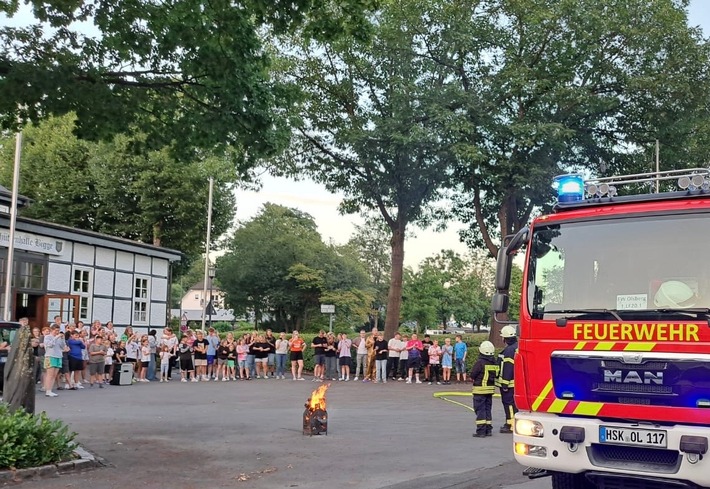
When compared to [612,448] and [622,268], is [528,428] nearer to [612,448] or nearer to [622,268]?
[612,448]

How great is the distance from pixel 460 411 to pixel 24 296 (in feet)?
56.3

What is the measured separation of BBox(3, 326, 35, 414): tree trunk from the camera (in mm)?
9870

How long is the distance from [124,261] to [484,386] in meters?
21.9

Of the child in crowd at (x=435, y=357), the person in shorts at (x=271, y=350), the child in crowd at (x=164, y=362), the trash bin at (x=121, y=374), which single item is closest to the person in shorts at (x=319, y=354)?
the person in shorts at (x=271, y=350)

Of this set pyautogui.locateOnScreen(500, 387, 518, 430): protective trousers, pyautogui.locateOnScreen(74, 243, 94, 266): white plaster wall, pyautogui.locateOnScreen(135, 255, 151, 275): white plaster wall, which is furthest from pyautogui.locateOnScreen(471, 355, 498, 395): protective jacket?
pyautogui.locateOnScreen(135, 255, 151, 275): white plaster wall

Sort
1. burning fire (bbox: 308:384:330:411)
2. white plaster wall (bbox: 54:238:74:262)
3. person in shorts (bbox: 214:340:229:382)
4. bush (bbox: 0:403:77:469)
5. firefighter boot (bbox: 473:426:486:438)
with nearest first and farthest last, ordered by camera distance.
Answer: bush (bbox: 0:403:77:469) → burning fire (bbox: 308:384:330:411) → firefighter boot (bbox: 473:426:486:438) → person in shorts (bbox: 214:340:229:382) → white plaster wall (bbox: 54:238:74:262)

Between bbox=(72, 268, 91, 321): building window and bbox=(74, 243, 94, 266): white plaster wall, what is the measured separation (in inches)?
11.8

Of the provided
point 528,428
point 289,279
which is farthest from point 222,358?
point 289,279

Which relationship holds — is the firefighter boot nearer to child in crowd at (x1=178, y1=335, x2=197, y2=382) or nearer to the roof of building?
child in crowd at (x1=178, y1=335, x2=197, y2=382)

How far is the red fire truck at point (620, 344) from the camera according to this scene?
19.7ft

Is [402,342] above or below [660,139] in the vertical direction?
below

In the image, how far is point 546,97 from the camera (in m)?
26.2

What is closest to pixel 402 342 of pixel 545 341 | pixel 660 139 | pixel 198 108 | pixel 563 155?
pixel 563 155

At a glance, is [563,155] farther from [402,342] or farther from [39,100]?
[39,100]
